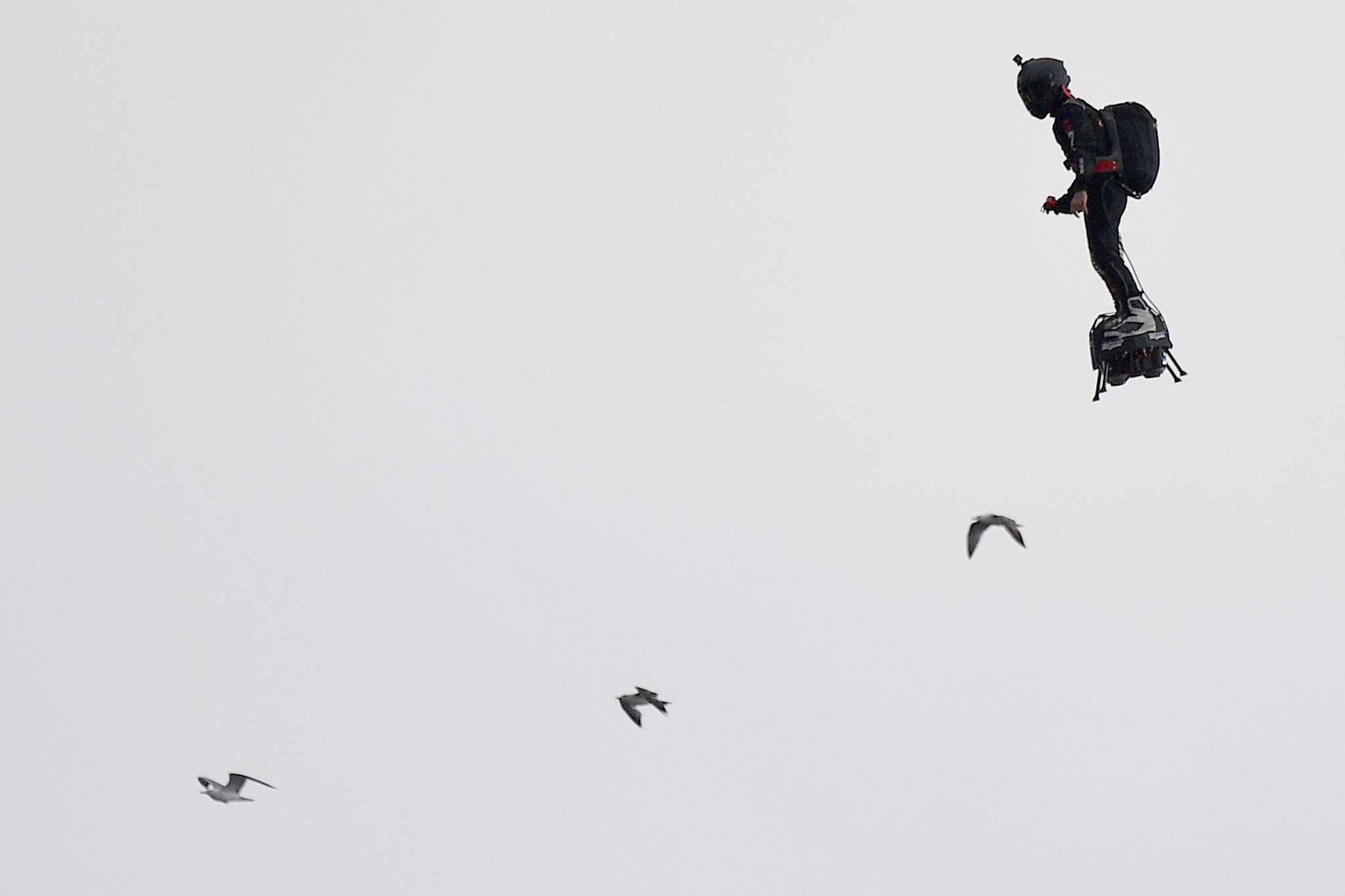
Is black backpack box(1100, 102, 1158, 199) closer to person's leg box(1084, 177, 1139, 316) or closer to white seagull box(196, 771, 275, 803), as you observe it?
person's leg box(1084, 177, 1139, 316)

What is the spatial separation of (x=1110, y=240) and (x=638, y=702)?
1441cm

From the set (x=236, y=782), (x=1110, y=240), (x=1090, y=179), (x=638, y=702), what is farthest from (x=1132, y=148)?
(x=236, y=782)

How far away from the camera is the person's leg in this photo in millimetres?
35688

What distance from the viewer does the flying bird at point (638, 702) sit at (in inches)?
1657

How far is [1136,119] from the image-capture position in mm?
36094

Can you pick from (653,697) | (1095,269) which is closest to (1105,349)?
(1095,269)

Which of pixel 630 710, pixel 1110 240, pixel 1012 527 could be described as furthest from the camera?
pixel 630 710

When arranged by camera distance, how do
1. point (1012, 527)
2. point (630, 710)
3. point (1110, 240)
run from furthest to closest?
point (630, 710)
point (1110, 240)
point (1012, 527)

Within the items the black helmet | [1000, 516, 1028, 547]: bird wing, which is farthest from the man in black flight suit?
[1000, 516, 1028, 547]: bird wing

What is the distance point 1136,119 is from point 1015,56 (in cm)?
252

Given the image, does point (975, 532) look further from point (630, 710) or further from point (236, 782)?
point (236, 782)

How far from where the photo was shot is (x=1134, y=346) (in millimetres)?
35188

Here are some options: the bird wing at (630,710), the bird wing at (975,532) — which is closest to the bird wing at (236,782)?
the bird wing at (630,710)

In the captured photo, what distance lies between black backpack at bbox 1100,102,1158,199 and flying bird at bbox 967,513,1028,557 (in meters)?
6.79
